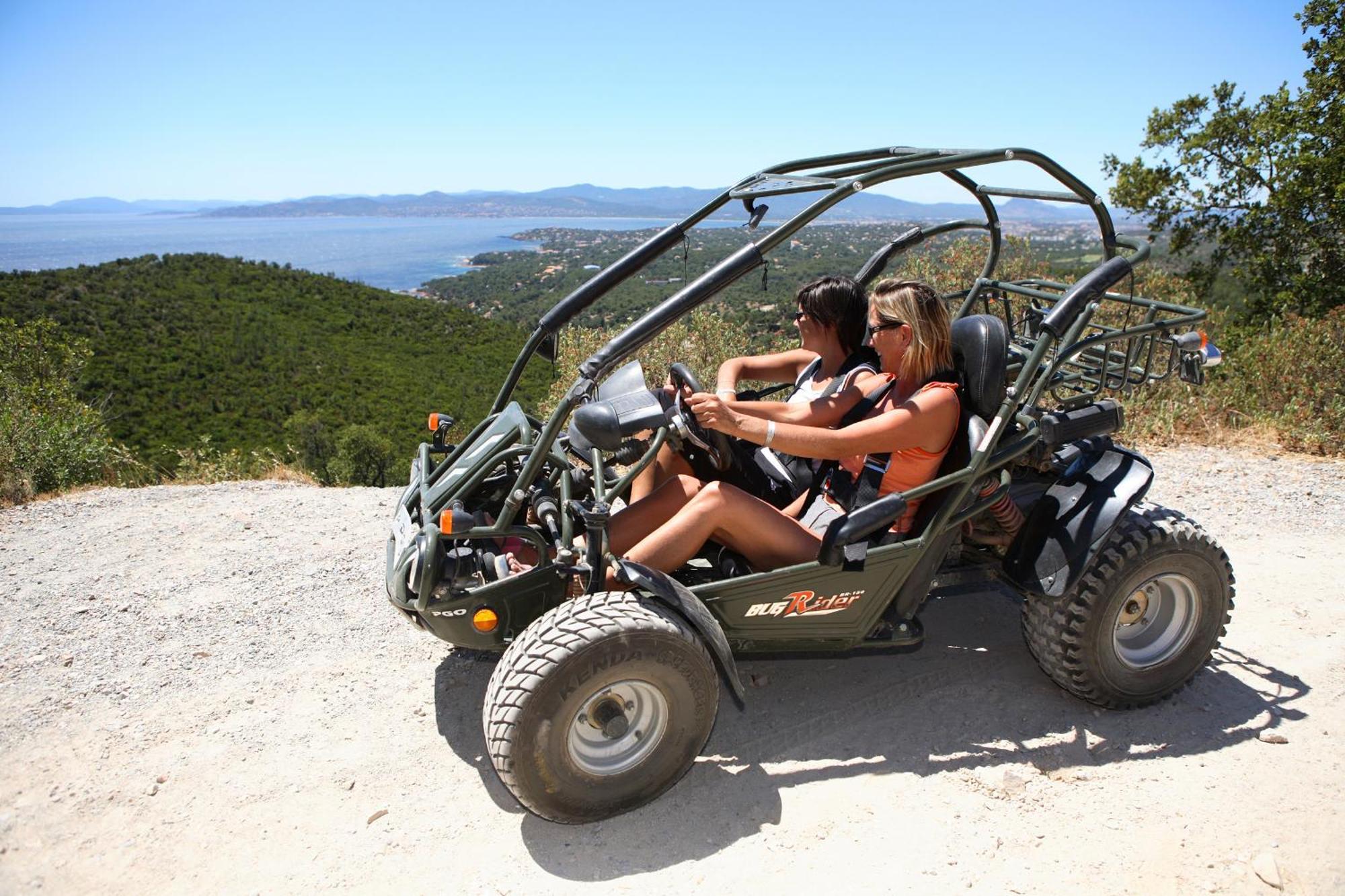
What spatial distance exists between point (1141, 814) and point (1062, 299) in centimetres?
194

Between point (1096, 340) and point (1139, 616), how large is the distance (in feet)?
4.23

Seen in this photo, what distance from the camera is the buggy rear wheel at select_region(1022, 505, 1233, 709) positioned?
3543mm

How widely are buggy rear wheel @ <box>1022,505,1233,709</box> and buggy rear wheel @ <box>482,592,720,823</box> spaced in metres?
1.59

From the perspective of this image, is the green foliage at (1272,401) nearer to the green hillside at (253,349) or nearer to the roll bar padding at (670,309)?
the roll bar padding at (670,309)

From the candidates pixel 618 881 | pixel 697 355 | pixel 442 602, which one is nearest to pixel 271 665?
pixel 442 602

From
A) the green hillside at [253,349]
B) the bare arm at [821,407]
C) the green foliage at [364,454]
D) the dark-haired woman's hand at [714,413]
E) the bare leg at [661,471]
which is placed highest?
the dark-haired woman's hand at [714,413]

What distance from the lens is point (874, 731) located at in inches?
143

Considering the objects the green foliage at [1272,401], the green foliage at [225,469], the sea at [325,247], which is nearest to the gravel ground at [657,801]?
the green foliage at [225,469]

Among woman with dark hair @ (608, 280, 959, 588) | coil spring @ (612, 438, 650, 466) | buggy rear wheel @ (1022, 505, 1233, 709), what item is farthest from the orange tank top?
coil spring @ (612, 438, 650, 466)

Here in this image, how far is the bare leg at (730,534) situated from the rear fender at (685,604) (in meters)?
0.20

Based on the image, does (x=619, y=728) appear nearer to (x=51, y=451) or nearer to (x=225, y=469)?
(x=51, y=451)

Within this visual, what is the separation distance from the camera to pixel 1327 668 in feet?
13.4

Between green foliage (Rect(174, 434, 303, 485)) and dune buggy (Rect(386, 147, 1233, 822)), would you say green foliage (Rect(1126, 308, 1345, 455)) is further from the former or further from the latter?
green foliage (Rect(174, 434, 303, 485))

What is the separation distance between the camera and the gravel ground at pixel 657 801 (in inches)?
114
